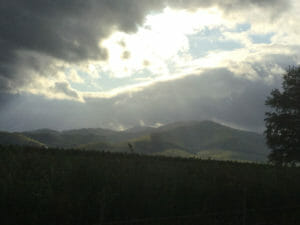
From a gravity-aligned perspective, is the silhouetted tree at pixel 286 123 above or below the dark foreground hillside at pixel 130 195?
above

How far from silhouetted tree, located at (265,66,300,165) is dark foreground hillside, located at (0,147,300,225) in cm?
2625

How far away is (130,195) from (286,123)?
3592cm

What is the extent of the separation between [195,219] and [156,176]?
2440 mm

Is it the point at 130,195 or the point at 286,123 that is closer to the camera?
the point at 130,195

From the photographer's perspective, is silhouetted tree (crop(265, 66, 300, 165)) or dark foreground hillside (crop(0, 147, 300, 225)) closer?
dark foreground hillside (crop(0, 147, 300, 225))

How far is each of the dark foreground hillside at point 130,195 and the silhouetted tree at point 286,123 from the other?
2625 cm

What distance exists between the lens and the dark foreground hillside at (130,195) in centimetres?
947

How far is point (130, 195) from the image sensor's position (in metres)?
11.4

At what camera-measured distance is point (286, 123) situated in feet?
135

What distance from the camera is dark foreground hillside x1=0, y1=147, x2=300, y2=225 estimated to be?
9469 mm

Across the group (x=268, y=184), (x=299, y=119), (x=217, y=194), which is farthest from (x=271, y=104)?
(x=217, y=194)

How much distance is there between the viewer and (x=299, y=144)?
40344 millimetres

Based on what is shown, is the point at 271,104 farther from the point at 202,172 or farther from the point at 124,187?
the point at 124,187

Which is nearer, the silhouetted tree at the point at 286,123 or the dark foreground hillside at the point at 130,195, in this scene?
the dark foreground hillside at the point at 130,195
